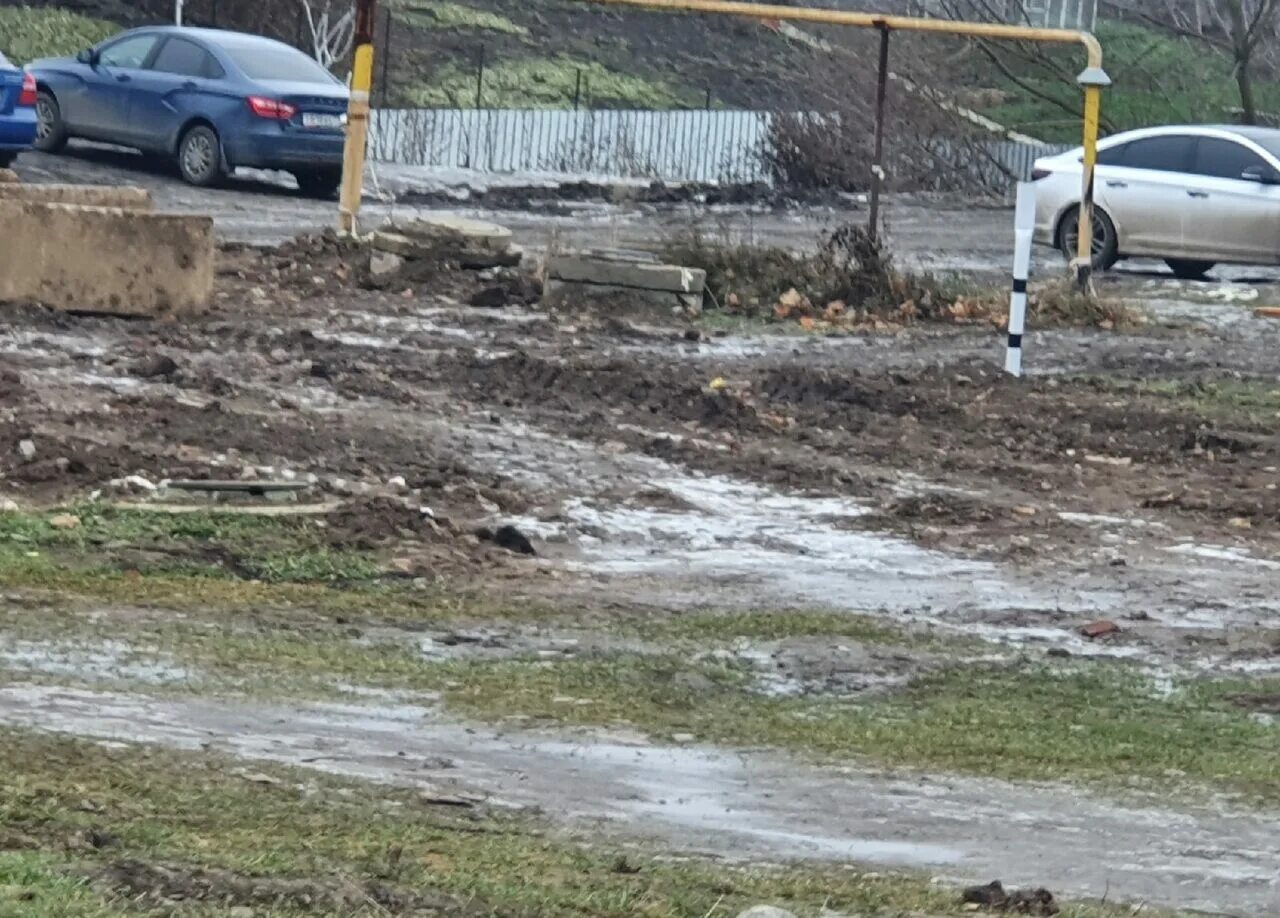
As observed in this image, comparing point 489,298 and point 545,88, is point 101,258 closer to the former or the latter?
point 489,298

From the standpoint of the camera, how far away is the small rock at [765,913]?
16.1ft

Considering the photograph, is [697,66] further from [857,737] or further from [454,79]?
[857,737]

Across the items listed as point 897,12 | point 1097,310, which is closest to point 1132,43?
point 897,12

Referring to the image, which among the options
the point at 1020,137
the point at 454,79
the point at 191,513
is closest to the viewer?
the point at 191,513

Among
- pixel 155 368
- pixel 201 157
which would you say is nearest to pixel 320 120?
pixel 201 157

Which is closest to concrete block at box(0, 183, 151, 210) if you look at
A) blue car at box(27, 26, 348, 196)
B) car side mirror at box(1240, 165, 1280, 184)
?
blue car at box(27, 26, 348, 196)

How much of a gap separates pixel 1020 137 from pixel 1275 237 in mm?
12248

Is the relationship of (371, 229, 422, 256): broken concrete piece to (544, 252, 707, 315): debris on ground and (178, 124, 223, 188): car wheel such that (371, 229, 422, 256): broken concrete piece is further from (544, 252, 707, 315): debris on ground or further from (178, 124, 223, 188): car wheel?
(178, 124, 223, 188): car wheel

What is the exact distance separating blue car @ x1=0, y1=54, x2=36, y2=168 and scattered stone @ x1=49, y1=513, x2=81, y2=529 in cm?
1490

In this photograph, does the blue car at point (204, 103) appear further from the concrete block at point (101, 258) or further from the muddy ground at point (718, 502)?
the concrete block at point (101, 258)

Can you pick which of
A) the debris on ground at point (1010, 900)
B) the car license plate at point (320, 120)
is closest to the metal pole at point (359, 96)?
the car license plate at point (320, 120)

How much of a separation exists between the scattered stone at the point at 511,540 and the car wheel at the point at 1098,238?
14.9 m

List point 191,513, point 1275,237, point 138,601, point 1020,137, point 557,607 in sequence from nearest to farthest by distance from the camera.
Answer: point 138,601, point 557,607, point 191,513, point 1275,237, point 1020,137

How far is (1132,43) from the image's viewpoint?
151 ft
